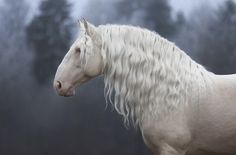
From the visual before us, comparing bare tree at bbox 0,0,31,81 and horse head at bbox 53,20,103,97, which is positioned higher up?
bare tree at bbox 0,0,31,81

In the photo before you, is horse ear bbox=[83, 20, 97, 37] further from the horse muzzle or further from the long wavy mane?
the horse muzzle

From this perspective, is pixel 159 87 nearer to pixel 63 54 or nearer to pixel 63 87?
pixel 63 87

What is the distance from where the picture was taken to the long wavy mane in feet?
5.87

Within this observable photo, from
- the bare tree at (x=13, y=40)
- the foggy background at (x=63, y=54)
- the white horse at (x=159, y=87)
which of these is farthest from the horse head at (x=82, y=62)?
the bare tree at (x=13, y=40)

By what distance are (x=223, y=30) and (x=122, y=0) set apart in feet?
2.32

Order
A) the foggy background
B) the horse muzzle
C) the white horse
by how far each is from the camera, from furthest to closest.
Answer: the foggy background, the horse muzzle, the white horse

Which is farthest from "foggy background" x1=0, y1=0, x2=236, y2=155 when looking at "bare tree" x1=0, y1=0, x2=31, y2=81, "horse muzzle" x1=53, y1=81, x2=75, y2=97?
"horse muzzle" x1=53, y1=81, x2=75, y2=97

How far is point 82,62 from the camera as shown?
1.82 meters

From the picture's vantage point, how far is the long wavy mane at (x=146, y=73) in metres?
1.79

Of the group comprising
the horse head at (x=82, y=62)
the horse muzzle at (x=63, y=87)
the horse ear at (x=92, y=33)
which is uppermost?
the horse ear at (x=92, y=33)

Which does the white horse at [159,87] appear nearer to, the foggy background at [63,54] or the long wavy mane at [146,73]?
the long wavy mane at [146,73]

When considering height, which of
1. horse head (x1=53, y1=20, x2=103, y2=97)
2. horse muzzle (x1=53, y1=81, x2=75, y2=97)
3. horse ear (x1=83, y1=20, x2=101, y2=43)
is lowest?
horse muzzle (x1=53, y1=81, x2=75, y2=97)

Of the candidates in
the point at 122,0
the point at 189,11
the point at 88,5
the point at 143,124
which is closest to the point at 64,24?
the point at 88,5

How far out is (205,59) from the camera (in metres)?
2.73
